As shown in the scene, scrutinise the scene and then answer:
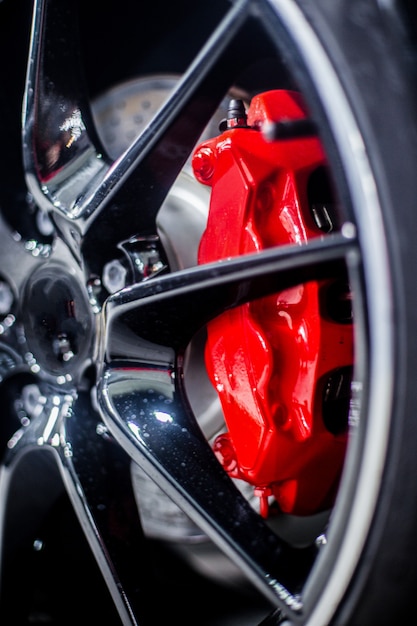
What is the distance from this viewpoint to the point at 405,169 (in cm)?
45

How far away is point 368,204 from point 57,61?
1.81 feet

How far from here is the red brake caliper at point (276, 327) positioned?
0.70 meters

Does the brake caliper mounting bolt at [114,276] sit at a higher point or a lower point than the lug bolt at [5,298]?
higher

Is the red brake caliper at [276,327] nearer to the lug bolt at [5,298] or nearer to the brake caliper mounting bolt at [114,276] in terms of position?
the brake caliper mounting bolt at [114,276]

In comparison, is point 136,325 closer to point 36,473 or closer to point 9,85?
point 36,473

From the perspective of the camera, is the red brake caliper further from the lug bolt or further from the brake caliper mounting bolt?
the lug bolt

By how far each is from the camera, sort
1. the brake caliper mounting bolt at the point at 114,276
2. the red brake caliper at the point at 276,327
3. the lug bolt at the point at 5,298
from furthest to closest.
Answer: the lug bolt at the point at 5,298
the brake caliper mounting bolt at the point at 114,276
the red brake caliper at the point at 276,327

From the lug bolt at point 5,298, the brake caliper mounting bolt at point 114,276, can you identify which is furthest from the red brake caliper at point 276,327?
the lug bolt at point 5,298

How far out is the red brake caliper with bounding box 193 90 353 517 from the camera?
0.70 meters

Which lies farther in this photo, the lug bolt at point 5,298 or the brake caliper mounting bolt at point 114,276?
the lug bolt at point 5,298

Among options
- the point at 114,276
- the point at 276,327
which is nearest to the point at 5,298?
the point at 114,276

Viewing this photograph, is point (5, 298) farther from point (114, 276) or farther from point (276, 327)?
point (276, 327)

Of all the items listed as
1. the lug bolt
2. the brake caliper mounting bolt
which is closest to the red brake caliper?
the brake caliper mounting bolt

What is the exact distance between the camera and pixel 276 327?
729 millimetres
